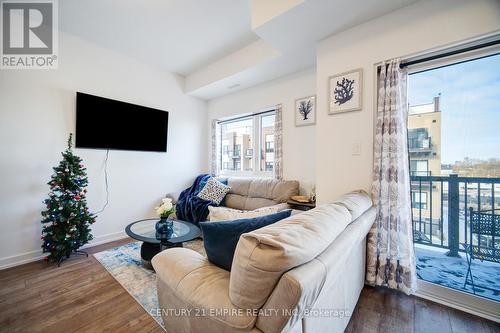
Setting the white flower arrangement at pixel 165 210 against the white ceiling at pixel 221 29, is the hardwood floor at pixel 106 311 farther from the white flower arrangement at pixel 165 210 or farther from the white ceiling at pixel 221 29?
the white ceiling at pixel 221 29

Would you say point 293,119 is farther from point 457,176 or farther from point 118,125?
point 118,125

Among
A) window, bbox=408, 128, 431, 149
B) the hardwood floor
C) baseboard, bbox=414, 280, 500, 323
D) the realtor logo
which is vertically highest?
the realtor logo

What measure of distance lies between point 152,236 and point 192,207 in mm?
1006

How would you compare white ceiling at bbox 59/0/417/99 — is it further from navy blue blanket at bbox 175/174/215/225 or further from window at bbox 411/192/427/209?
navy blue blanket at bbox 175/174/215/225

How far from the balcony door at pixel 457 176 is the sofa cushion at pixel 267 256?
5.45ft

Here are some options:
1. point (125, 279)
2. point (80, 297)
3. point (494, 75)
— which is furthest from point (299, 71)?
point (80, 297)

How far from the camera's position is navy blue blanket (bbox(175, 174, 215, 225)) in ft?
9.54

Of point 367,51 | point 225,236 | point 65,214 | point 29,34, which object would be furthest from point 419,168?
point 29,34

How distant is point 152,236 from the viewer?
2.00 m

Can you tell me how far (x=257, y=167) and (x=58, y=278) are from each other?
9.46 ft

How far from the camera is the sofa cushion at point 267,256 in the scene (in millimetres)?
662

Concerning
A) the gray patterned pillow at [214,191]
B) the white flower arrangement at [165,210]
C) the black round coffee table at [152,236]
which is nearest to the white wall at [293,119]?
the gray patterned pillow at [214,191]

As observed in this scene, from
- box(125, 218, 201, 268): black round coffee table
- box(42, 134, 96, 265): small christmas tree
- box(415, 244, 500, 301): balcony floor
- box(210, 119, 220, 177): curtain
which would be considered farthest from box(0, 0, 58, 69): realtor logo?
box(415, 244, 500, 301): balcony floor

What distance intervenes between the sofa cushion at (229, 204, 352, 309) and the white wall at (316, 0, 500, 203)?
1.36 m
